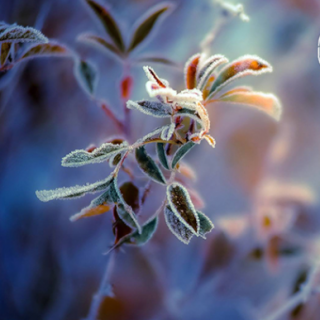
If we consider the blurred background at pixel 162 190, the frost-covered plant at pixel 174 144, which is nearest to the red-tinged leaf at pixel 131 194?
the frost-covered plant at pixel 174 144

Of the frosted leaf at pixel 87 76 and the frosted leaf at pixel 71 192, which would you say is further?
the frosted leaf at pixel 87 76

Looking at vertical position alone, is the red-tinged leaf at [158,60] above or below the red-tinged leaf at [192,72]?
below

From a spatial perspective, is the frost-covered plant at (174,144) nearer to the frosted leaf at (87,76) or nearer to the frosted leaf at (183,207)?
the frosted leaf at (183,207)

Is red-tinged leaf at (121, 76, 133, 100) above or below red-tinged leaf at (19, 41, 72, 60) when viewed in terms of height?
below

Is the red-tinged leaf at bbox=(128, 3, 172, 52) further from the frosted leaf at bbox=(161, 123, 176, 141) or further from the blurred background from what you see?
the frosted leaf at bbox=(161, 123, 176, 141)

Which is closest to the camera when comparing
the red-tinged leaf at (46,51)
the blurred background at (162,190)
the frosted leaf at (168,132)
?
the frosted leaf at (168,132)

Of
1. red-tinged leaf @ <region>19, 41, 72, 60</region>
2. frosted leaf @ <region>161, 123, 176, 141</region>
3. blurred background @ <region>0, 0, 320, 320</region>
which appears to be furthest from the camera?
blurred background @ <region>0, 0, 320, 320</region>

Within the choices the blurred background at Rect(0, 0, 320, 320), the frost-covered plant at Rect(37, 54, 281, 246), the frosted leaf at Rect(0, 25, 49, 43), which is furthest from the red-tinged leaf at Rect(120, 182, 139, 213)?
the frosted leaf at Rect(0, 25, 49, 43)
